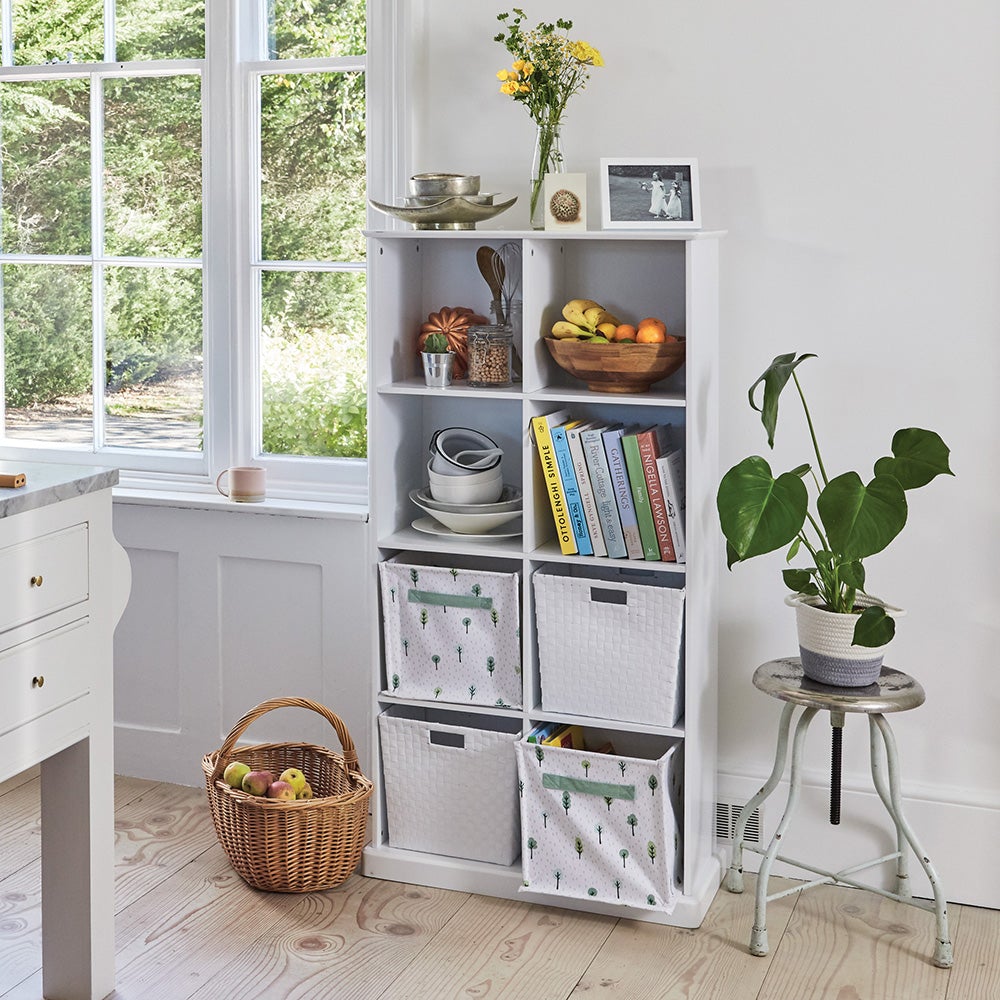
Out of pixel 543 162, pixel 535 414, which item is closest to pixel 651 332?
pixel 535 414

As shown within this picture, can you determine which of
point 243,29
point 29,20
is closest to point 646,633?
point 243,29

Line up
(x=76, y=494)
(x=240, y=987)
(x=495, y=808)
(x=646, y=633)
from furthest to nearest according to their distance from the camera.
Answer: (x=495, y=808) → (x=646, y=633) → (x=240, y=987) → (x=76, y=494)

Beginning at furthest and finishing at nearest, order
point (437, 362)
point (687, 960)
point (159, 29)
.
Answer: point (159, 29) < point (437, 362) < point (687, 960)

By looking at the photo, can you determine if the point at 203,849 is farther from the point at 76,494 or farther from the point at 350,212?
the point at 350,212

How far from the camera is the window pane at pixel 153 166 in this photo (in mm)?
3297

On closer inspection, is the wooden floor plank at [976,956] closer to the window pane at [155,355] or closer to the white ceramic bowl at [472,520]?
the white ceramic bowl at [472,520]

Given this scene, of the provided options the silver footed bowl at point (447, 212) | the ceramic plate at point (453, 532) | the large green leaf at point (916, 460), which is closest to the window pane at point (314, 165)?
the silver footed bowl at point (447, 212)

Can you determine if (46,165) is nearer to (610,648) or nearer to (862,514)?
(610,648)

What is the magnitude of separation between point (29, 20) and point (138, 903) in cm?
230

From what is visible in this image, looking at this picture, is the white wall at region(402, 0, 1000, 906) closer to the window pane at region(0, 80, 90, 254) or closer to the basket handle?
the basket handle

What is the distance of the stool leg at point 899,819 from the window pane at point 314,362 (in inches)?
56.2

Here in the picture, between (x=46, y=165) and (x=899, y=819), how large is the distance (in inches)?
106

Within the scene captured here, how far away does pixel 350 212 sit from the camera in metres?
3.16

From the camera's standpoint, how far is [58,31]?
3406mm
